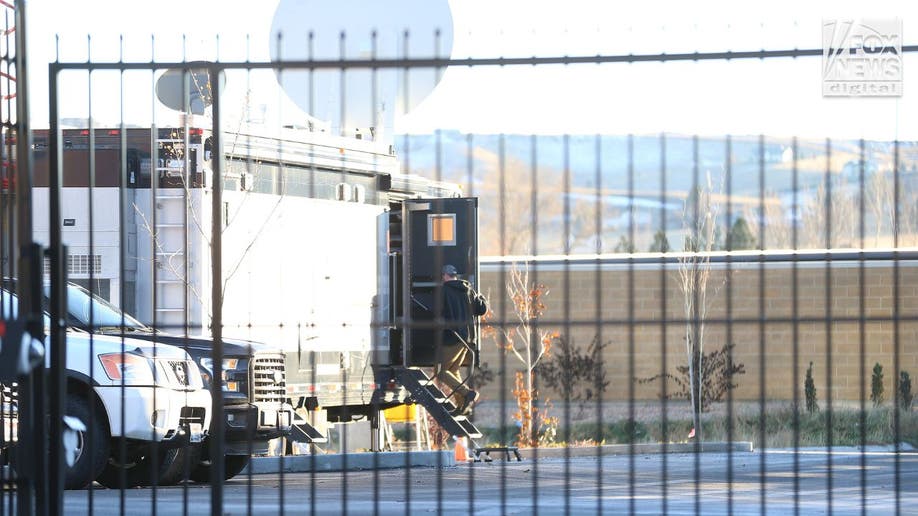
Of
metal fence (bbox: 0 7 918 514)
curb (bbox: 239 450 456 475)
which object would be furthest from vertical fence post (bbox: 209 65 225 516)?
curb (bbox: 239 450 456 475)

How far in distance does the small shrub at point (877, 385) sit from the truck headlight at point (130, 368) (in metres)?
12.2

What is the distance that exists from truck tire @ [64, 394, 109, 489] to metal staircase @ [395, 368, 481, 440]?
4.96 m

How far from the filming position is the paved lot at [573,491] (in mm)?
9859

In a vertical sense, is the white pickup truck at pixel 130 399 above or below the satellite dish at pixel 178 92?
below

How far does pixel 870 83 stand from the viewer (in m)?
6.67

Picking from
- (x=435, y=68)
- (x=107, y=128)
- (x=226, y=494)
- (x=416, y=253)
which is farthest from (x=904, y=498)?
(x=107, y=128)

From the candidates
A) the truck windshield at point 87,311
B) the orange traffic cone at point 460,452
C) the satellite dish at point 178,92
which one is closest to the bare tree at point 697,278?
the orange traffic cone at point 460,452

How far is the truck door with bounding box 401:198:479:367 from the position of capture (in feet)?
53.4

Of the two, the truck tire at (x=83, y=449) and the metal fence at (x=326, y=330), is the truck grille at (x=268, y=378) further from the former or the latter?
the truck tire at (x=83, y=449)

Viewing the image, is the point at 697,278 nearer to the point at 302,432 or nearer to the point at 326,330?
the point at 302,432

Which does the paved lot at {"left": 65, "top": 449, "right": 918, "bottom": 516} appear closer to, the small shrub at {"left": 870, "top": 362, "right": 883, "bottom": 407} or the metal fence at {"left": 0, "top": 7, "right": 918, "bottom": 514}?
the metal fence at {"left": 0, "top": 7, "right": 918, "bottom": 514}

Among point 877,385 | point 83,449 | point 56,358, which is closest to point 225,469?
point 83,449

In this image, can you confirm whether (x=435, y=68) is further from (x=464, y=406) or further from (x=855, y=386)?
(x=855, y=386)

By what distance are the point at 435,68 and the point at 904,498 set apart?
6.12 m
